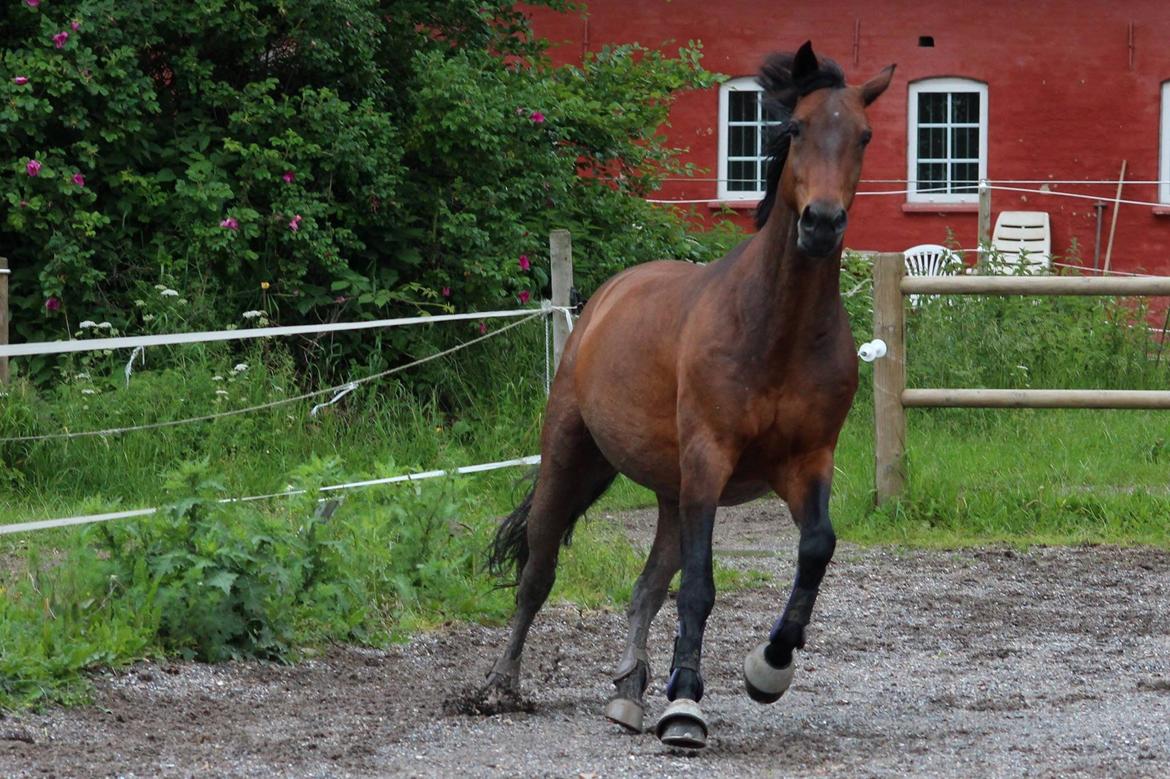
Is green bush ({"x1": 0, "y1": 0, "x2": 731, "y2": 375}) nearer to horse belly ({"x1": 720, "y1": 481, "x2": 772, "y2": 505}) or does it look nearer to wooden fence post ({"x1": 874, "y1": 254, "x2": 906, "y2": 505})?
wooden fence post ({"x1": 874, "y1": 254, "x2": 906, "y2": 505})

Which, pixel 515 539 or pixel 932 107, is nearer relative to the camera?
pixel 515 539

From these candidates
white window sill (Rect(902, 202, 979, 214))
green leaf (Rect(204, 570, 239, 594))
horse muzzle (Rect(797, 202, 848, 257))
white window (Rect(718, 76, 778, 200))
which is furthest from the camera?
white window (Rect(718, 76, 778, 200))

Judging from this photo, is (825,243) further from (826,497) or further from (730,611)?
(730,611)

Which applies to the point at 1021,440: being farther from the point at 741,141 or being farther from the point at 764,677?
the point at 741,141

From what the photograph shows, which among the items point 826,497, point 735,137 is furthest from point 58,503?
point 735,137

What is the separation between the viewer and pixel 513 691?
5480 millimetres

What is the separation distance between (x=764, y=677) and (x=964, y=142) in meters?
17.2

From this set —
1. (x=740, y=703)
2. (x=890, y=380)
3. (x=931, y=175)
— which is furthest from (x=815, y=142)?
(x=931, y=175)

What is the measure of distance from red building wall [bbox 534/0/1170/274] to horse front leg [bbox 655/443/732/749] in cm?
1583

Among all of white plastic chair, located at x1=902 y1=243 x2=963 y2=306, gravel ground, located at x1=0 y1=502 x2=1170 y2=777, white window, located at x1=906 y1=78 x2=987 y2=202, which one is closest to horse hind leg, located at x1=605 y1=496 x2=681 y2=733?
gravel ground, located at x1=0 y1=502 x2=1170 y2=777

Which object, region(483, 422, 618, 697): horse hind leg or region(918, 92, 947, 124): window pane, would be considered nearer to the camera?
region(483, 422, 618, 697): horse hind leg

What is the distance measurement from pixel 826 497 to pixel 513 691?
1316mm

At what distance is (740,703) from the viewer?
554 centimetres

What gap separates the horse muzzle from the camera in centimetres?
447
